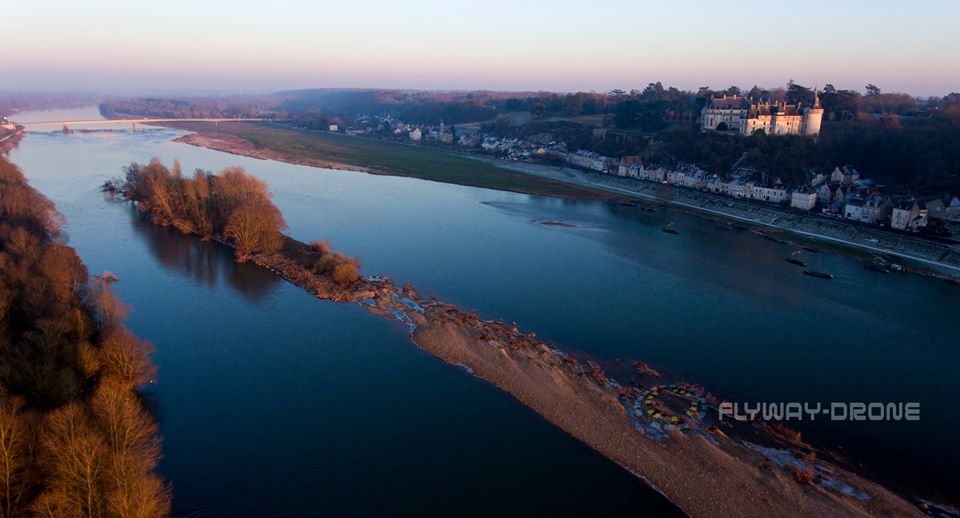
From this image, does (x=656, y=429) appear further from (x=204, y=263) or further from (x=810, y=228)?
(x=810, y=228)

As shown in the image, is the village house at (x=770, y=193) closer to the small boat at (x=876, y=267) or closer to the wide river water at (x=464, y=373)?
the wide river water at (x=464, y=373)

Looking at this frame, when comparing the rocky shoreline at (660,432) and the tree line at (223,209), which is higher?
the tree line at (223,209)

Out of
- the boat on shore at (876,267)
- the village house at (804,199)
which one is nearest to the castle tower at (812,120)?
the village house at (804,199)

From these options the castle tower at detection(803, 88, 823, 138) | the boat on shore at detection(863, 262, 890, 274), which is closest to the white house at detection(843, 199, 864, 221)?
the boat on shore at detection(863, 262, 890, 274)

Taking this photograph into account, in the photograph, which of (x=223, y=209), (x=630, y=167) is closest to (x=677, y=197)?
(x=630, y=167)

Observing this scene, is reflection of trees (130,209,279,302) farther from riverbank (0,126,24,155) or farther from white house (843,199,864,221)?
riverbank (0,126,24,155)

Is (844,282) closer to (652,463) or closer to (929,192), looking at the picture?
(929,192)
